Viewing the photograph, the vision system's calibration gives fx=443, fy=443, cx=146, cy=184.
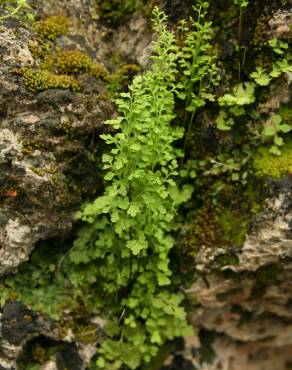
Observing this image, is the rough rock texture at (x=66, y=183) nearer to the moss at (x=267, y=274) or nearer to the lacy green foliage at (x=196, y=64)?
the moss at (x=267, y=274)

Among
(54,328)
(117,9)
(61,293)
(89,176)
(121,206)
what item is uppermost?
(117,9)

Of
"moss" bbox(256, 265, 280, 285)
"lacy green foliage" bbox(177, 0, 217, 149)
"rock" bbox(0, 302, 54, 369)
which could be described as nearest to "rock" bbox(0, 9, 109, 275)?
"rock" bbox(0, 302, 54, 369)

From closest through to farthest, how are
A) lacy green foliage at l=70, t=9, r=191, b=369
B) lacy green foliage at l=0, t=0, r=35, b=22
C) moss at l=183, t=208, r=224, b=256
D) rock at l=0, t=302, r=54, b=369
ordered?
lacy green foliage at l=70, t=9, r=191, b=369
lacy green foliage at l=0, t=0, r=35, b=22
rock at l=0, t=302, r=54, b=369
moss at l=183, t=208, r=224, b=256

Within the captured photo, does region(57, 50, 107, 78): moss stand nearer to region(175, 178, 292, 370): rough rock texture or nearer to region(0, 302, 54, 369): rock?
region(175, 178, 292, 370): rough rock texture

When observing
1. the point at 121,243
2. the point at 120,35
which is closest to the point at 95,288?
the point at 121,243

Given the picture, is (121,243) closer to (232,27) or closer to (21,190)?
(21,190)
